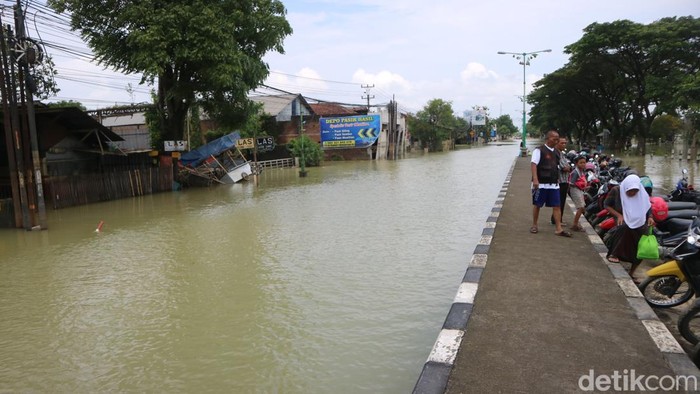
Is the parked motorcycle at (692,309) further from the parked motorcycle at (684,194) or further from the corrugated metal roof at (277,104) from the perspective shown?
the corrugated metal roof at (277,104)

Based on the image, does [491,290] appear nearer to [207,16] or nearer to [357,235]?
[357,235]

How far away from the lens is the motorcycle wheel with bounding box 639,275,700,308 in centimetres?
468

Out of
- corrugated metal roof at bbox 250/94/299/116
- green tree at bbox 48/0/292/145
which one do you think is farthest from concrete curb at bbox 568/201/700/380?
corrugated metal roof at bbox 250/94/299/116

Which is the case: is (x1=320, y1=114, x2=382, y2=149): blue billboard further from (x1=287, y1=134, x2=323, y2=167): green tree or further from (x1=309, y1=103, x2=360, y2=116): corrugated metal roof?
(x1=287, y1=134, x2=323, y2=167): green tree

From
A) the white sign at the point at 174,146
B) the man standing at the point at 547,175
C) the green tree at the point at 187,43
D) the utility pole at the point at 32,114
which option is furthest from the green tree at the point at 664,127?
the utility pole at the point at 32,114

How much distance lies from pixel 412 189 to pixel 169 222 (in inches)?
354

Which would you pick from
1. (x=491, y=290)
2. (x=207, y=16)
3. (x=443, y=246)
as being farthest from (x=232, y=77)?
(x=491, y=290)

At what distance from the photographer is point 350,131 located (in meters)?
40.2

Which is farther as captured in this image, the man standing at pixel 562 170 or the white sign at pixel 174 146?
the white sign at pixel 174 146

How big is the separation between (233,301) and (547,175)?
4962 millimetres

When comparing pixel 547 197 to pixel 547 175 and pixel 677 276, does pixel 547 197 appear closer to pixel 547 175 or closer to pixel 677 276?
pixel 547 175

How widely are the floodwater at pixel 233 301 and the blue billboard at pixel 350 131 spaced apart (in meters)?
28.4

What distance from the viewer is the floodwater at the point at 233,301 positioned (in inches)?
161

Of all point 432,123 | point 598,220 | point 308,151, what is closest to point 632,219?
point 598,220
